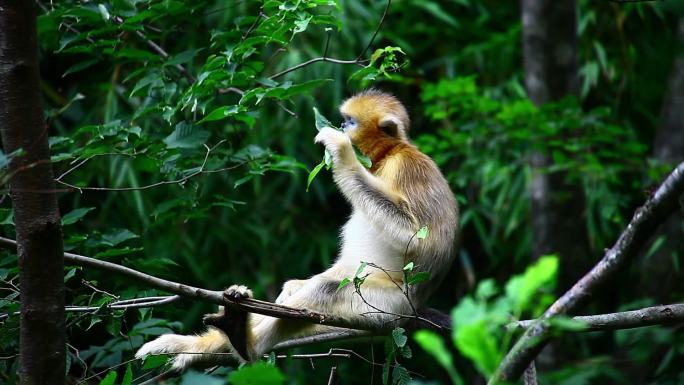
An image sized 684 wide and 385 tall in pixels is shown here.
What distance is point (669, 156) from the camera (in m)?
6.11

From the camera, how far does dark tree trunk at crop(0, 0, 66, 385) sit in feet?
6.65

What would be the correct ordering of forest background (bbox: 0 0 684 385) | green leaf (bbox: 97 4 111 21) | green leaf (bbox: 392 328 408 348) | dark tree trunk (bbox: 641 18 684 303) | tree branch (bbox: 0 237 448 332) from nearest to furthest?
tree branch (bbox: 0 237 448 332)
green leaf (bbox: 392 328 408 348)
green leaf (bbox: 97 4 111 21)
forest background (bbox: 0 0 684 385)
dark tree trunk (bbox: 641 18 684 303)

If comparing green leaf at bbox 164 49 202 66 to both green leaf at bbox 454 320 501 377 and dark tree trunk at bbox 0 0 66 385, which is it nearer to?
dark tree trunk at bbox 0 0 66 385

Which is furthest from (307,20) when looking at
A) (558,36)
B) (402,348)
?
(558,36)

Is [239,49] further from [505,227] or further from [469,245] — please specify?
[469,245]

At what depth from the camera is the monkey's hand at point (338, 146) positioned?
3.16m

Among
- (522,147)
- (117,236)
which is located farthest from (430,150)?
(117,236)

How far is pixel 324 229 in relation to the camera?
678cm

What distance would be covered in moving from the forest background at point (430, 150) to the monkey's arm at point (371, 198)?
252 mm

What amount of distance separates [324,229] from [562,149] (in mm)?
2148

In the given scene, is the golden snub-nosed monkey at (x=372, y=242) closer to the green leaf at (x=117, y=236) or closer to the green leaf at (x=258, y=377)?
the green leaf at (x=117, y=236)

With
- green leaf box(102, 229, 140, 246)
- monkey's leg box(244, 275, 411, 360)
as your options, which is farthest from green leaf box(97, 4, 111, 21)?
monkey's leg box(244, 275, 411, 360)

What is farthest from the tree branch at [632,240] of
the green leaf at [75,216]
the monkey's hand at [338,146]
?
the green leaf at [75,216]

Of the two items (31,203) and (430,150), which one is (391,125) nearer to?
(430,150)
